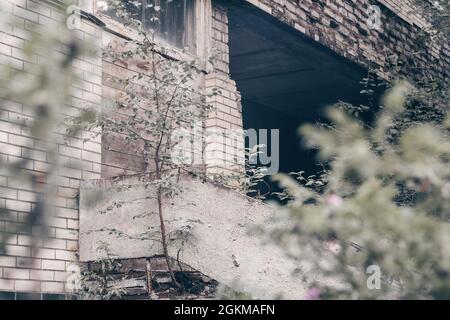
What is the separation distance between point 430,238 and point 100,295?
134 inches

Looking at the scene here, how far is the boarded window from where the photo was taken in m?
7.75

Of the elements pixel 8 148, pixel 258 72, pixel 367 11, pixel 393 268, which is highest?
pixel 367 11

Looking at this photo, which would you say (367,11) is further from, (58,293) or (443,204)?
(443,204)

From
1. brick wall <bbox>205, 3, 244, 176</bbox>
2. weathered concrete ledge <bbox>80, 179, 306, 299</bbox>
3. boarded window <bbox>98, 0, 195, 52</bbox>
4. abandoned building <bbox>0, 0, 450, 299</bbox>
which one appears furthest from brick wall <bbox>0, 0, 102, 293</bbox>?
brick wall <bbox>205, 3, 244, 176</bbox>

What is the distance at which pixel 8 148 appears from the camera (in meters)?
5.86

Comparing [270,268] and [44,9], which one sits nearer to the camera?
[270,268]

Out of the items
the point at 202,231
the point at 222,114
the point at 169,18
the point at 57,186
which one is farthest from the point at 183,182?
the point at 169,18

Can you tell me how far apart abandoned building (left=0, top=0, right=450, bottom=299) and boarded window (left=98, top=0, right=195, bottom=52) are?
0.6 inches

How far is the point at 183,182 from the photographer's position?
5930mm

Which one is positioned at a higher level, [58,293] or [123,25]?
[123,25]

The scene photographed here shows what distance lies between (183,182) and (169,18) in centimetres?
274

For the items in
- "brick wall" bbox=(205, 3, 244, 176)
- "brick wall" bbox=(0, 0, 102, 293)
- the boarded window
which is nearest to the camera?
"brick wall" bbox=(0, 0, 102, 293)

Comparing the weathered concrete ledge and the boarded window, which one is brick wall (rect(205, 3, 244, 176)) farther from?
the weathered concrete ledge

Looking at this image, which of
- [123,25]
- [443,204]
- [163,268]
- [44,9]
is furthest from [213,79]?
[443,204]
